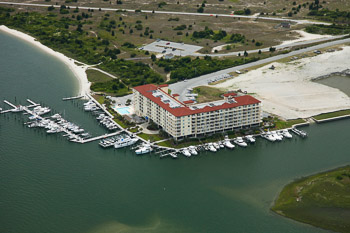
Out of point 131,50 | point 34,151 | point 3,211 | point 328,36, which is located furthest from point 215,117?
point 328,36

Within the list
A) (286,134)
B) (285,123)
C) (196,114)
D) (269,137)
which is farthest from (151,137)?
(285,123)

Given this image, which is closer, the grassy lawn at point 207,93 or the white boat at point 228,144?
the white boat at point 228,144

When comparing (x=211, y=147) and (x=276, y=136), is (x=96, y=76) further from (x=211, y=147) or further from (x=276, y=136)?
(x=276, y=136)

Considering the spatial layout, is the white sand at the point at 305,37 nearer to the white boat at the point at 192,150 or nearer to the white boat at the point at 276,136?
the white boat at the point at 276,136

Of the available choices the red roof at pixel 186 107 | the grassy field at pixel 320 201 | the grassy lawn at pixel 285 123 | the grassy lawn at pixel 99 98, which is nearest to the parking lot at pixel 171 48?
the grassy lawn at pixel 99 98

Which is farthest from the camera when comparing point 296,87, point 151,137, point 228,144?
point 296,87

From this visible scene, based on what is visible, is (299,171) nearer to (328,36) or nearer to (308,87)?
(308,87)

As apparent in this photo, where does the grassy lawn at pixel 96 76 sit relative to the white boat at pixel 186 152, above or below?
above
